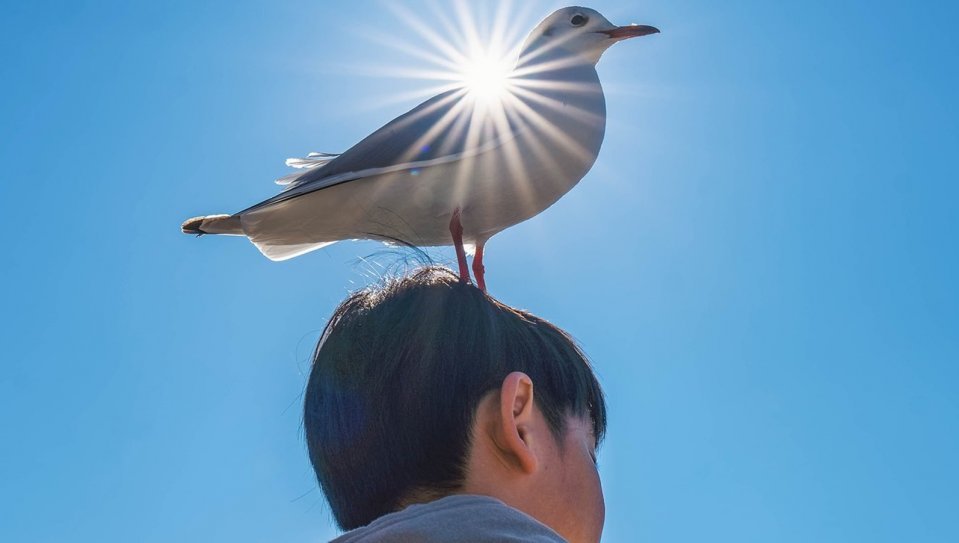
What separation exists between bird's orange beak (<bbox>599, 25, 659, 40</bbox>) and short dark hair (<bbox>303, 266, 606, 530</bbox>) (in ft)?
13.7

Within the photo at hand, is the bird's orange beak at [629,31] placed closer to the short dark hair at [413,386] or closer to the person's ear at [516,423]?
the short dark hair at [413,386]

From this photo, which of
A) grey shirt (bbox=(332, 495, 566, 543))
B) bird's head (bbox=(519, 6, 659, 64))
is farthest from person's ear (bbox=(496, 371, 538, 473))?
bird's head (bbox=(519, 6, 659, 64))

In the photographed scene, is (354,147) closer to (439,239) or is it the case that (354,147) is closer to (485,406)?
(439,239)

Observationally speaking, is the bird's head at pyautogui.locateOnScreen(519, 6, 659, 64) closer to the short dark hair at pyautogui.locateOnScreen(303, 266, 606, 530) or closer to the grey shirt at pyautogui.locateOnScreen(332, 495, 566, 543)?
the short dark hair at pyautogui.locateOnScreen(303, 266, 606, 530)

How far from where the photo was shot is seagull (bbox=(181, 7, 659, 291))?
4641 mm

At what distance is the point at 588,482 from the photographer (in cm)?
189

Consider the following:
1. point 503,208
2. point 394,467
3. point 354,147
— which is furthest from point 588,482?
point 354,147

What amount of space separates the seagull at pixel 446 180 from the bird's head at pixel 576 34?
1.88ft

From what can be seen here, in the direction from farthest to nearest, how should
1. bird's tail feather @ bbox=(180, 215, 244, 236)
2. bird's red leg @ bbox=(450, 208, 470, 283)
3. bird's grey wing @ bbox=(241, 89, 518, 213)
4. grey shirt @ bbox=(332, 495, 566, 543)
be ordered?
Result: bird's grey wing @ bbox=(241, 89, 518, 213)
bird's tail feather @ bbox=(180, 215, 244, 236)
bird's red leg @ bbox=(450, 208, 470, 283)
grey shirt @ bbox=(332, 495, 566, 543)

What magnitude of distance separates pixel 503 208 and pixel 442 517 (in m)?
3.30

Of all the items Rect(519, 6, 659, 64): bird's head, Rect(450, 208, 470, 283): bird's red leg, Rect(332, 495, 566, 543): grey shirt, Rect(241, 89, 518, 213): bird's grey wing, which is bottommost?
Rect(332, 495, 566, 543): grey shirt

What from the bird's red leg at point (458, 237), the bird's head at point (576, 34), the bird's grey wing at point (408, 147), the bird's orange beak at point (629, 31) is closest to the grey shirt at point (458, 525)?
the bird's red leg at point (458, 237)

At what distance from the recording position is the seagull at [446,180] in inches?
183

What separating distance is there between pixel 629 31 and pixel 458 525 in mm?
5009
